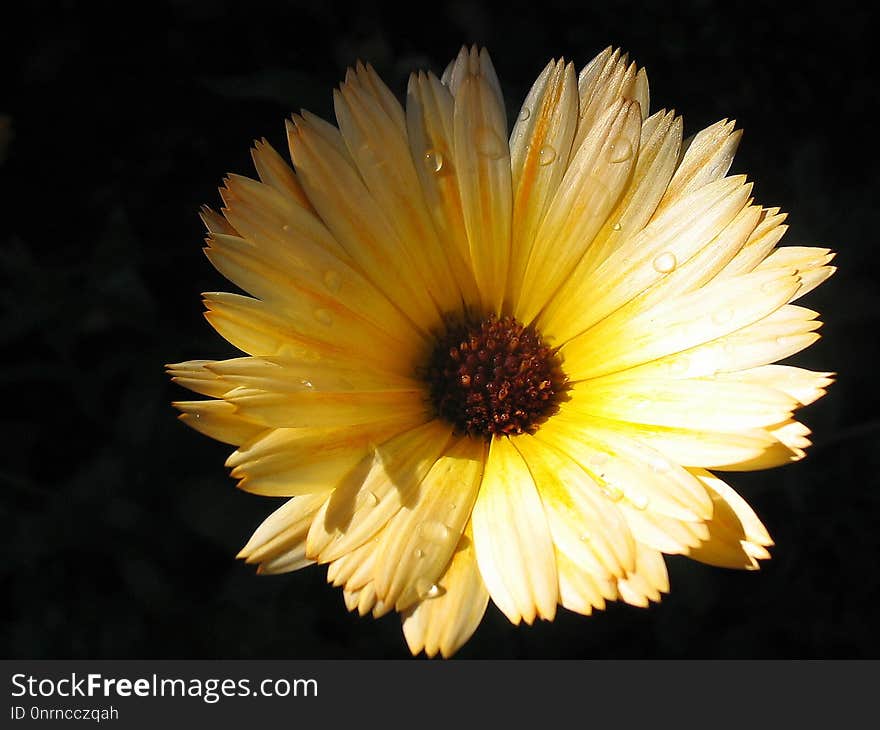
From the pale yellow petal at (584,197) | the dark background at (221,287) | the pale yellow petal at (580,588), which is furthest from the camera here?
the dark background at (221,287)

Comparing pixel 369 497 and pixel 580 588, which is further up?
pixel 369 497

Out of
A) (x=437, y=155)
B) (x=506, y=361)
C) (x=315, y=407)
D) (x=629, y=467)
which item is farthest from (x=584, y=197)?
(x=315, y=407)

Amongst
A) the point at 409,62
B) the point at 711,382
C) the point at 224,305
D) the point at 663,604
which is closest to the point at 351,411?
the point at 224,305

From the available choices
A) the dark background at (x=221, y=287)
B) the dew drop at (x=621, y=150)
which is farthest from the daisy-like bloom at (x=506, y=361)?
the dark background at (x=221, y=287)

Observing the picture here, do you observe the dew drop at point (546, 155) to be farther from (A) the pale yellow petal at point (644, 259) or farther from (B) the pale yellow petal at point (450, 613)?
(B) the pale yellow petal at point (450, 613)

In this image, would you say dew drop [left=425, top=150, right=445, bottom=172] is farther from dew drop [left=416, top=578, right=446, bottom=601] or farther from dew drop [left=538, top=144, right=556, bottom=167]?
dew drop [left=416, top=578, right=446, bottom=601]

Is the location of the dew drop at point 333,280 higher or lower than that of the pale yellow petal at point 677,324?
higher

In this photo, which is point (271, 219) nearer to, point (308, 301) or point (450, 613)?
point (308, 301)
